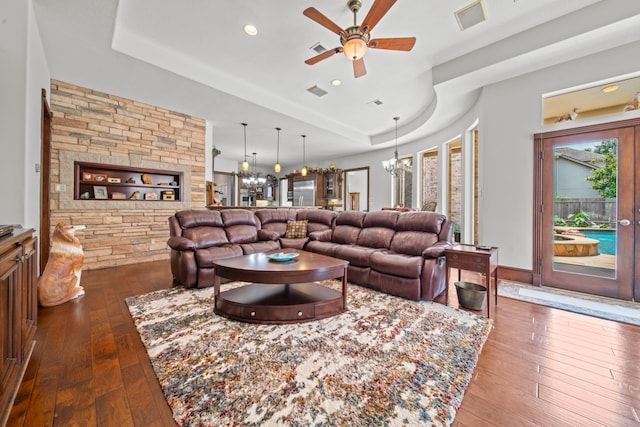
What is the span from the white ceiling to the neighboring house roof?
1.18 meters

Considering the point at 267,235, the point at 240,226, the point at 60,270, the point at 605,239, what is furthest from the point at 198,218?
the point at 605,239

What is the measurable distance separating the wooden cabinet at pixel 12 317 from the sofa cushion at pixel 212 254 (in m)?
1.52

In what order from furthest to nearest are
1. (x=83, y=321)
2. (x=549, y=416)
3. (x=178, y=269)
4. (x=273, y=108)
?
(x=273, y=108) < (x=178, y=269) < (x=83, y=321) < (x=549, y=416)

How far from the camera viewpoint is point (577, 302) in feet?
9.74

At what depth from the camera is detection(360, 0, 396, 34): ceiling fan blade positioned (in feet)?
7.45

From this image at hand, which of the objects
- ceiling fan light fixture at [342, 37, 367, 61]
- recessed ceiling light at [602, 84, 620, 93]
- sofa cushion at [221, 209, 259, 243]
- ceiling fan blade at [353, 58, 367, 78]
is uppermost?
ceiling fan blade at [353, 58, 367, 78]

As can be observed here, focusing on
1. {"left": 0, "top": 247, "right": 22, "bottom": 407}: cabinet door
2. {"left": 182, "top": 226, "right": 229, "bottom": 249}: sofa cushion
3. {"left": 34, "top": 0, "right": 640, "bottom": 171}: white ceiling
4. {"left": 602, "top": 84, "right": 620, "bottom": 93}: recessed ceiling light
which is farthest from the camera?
{"left": 182, "top": 226, "right": 229, "bottom": 249}: sofa cushion

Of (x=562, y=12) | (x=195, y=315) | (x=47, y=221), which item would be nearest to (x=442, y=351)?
(x=195, y=315)

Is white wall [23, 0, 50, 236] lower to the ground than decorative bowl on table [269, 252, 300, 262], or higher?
higher

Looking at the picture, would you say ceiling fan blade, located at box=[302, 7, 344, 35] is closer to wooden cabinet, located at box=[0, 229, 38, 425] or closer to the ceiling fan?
the ceiling fan

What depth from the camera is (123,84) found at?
4.05 metres

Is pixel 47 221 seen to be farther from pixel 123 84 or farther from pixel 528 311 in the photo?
pixel 528 311

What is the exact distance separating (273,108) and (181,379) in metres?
4.64

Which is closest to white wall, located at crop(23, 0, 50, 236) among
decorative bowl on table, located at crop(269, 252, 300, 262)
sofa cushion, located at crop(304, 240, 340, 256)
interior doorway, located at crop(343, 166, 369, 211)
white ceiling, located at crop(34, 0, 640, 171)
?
white ceiling, located at crop(34, 0, 640, 171)
